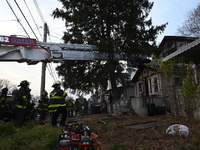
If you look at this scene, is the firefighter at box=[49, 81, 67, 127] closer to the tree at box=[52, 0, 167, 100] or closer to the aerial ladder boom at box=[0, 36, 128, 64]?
the aerial ladder boom at box=[0, 36, 128, 64]

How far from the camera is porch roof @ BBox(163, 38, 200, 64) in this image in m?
9.08

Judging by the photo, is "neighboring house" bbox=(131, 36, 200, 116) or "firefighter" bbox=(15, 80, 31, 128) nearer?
"firefighter" bbox=(15, 80, 31, 128)

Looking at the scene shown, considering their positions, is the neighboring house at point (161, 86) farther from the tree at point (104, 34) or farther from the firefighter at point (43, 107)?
the firefighter at point (43, 107)

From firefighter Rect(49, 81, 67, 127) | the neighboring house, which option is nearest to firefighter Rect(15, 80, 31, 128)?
firefighter Rect(49, 81, 67, 127)

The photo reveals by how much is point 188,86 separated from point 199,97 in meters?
0.65

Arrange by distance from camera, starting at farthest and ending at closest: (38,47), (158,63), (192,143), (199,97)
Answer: (38,47) < (158,63) < (199,97) < (192,143)

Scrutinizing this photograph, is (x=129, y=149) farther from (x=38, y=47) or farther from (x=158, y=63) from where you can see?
(x=38, y=47)

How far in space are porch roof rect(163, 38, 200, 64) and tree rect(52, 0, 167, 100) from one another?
11.5 ft

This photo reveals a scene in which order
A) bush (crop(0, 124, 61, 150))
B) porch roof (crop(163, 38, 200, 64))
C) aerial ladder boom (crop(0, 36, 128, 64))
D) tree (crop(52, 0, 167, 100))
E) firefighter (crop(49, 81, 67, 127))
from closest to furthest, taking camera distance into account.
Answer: bush (crop(0, 124, 61, 150)) < firefighter (crop(49, 81, 67, 127)) < porch roof (crop(163, 38, 200, 64)) < aerial ladder boom (crop(0, 36, 128, 64)) < tree (crop(52, 0, 167, 100))

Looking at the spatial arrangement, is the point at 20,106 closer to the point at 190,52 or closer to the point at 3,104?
the point at 3,104

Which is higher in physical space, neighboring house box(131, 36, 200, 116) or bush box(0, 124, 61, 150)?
neighboring house box(131, 36, 200, 116)

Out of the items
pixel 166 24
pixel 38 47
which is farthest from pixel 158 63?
pixel 166 24

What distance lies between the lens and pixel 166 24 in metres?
15.8

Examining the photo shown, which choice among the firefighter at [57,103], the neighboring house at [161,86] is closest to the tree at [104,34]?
the neighboring house at [161,86]
